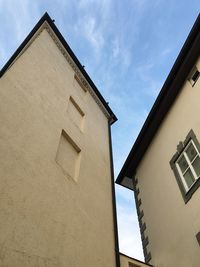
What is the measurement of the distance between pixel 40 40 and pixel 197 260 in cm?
863

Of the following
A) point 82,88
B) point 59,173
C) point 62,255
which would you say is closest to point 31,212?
point 62,255

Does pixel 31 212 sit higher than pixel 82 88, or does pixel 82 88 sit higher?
pixel 82 88

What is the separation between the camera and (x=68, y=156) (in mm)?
6949

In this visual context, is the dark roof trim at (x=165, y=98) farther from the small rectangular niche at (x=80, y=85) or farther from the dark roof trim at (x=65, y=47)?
the small rectangular niche at (x=80, y=85)

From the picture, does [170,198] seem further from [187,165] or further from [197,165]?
[197,165]

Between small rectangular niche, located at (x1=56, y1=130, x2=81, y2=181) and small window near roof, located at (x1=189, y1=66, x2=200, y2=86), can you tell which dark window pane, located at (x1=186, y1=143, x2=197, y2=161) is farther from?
small rectangular niche, located at (x1=56, y1=130, x2=81, y2=181)

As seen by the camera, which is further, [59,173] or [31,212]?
[59,173]

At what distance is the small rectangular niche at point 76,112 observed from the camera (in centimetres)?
888

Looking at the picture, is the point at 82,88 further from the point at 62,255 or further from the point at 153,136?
the point at 62,255

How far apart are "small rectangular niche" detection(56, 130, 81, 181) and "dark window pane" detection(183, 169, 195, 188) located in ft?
11.1

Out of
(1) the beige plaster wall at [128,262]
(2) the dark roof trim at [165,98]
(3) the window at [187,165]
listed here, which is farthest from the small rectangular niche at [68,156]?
(2) the dark roof trim at [165,98]

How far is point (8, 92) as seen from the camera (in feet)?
18.5

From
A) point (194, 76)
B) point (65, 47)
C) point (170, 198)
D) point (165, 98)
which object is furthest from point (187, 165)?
point (65, 47)

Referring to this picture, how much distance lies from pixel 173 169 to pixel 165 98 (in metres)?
2.89
